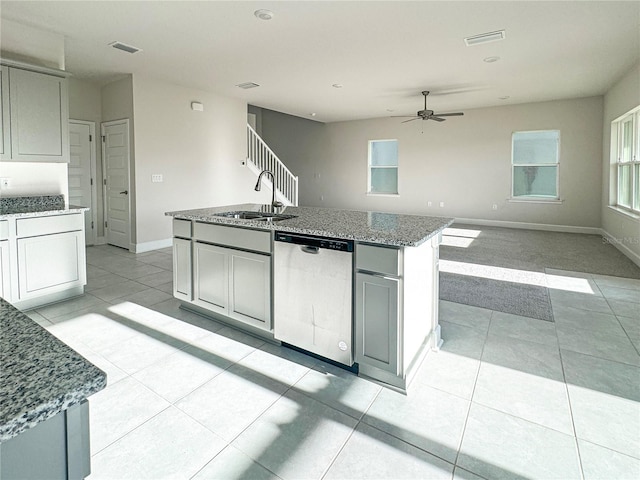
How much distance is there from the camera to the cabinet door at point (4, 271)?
10.4 feet

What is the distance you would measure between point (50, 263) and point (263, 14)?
308 cm

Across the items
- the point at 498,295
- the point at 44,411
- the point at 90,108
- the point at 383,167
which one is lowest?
the point at 498,295

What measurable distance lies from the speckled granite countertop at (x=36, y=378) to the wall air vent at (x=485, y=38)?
485cm

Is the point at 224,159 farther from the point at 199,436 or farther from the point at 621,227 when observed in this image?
the point at 621,227

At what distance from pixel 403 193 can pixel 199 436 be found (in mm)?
9073


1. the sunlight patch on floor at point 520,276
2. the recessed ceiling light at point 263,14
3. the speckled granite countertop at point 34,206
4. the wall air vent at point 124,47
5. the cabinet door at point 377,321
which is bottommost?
the sunlight patch on floor at point 520,276

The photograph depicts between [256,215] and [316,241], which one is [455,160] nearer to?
[256,215]

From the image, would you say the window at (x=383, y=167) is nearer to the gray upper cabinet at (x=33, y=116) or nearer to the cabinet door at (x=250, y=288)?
the gray upper cabinet at (x=33, y=116)

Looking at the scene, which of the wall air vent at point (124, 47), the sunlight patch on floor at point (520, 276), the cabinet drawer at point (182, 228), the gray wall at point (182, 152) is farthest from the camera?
the gray wall at point (182, 152)

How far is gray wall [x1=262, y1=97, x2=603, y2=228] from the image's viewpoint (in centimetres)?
786

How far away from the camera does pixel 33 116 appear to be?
3.67 meters

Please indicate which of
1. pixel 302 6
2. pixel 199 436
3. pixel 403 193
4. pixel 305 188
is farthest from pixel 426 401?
pixel 305 188

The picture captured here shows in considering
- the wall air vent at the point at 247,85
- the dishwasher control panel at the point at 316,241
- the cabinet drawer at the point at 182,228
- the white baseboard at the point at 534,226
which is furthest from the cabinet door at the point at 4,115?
the white baseboard at the point at 534,226

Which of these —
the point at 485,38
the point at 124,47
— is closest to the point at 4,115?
the point at 124,47
